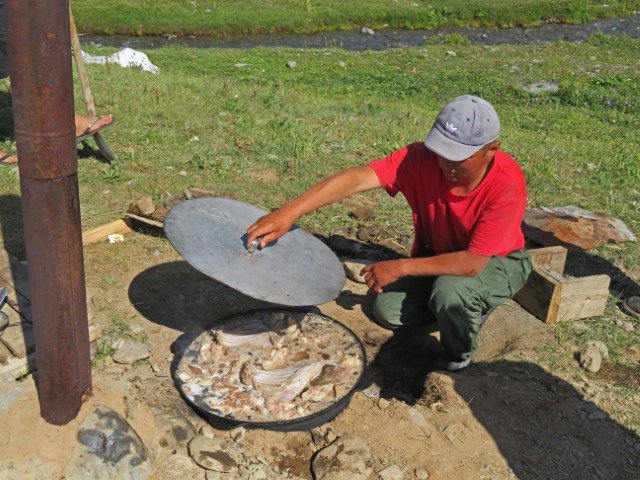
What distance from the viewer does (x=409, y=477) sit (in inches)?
121

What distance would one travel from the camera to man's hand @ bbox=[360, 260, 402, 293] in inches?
143

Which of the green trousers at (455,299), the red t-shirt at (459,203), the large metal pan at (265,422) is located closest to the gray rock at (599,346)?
the green trousers at (455,299)

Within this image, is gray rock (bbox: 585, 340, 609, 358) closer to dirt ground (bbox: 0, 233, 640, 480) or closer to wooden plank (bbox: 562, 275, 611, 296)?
dirt ground (bbox: 0, 233, 640, 480)

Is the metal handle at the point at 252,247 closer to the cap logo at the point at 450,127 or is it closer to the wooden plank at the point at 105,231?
the cap logo at the point at 450,127

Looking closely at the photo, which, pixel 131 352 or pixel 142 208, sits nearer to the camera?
pixel 131 352

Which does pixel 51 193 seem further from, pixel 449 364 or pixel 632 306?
pixel 632 306

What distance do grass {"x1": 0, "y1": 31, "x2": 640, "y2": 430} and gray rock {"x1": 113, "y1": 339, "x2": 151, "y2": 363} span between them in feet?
2.41

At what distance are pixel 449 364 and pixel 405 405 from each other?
52 cm

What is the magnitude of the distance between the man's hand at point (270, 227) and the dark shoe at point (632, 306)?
7.99ft

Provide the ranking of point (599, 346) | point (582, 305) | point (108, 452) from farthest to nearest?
1. point (582, 305)
2. point (599, 346)
3. point (108, 452)

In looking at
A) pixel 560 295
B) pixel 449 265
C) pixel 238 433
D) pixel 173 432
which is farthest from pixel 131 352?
pixel 560 295

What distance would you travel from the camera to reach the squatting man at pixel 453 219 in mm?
3363

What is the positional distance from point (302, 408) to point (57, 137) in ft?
5.55

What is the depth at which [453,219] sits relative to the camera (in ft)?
12.4
